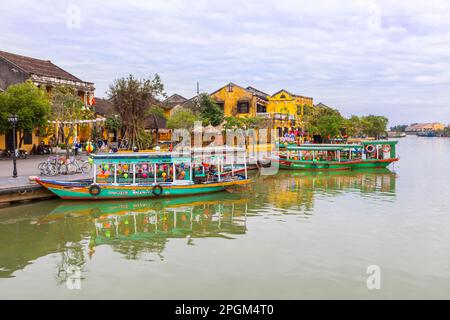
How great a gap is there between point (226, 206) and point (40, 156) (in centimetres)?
1624

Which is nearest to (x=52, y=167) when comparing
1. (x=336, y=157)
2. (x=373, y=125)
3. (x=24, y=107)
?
(x=24, y=107)

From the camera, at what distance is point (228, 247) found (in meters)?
11.8

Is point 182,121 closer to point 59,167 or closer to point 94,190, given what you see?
point 59,167

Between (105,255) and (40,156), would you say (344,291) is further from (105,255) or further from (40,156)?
(40,156)

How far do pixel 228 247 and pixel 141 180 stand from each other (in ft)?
25.9

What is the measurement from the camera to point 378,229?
13602 millimetres

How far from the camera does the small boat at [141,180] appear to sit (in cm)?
1730

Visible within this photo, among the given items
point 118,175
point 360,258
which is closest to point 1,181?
point 118,175

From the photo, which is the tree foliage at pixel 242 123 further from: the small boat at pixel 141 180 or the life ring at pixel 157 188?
the life ring at pixel 157 188

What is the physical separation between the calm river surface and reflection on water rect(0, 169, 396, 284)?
0.04 meters

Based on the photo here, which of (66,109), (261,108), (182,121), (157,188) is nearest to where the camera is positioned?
(157,188)

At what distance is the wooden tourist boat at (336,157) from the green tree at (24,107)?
15.7 metres

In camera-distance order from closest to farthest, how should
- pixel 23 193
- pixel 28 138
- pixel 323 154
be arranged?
pixel 23 193 → pixel 28 138 → pixel 323 154

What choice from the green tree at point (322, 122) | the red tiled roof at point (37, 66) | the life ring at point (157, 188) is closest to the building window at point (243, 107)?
the green tree at point (322, 122)
